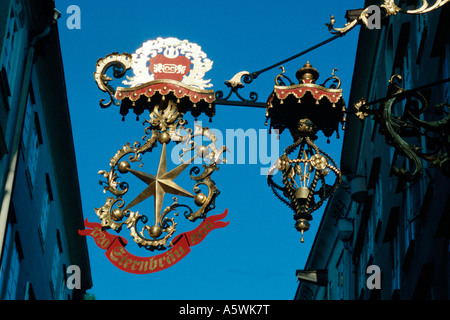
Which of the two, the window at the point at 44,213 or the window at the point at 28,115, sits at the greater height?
the window at the point at 28,115

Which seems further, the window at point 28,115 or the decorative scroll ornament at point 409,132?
the window at point 28,115

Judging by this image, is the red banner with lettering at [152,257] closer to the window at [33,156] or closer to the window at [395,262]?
the window at [395,262]

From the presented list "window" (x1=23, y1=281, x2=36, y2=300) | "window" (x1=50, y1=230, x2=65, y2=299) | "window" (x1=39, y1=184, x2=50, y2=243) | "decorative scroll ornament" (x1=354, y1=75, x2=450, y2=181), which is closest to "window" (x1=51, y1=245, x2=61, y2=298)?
"window" (x1=50, y1=230, x2=65, y2=299)

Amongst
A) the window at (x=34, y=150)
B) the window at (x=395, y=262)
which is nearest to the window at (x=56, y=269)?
the window at (x=34, y=150)

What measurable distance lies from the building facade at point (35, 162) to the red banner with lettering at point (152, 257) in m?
4.05

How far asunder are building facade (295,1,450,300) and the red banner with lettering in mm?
1980

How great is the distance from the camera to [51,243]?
Result: 1011 inches

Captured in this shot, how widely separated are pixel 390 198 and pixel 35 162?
8.37m

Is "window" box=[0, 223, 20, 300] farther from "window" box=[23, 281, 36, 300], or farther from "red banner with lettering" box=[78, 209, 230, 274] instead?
"red banner with lettering" box=[78, 209, 230, 274]

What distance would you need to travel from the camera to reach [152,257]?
9805 millimetres

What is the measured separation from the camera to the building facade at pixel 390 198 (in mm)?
13453
